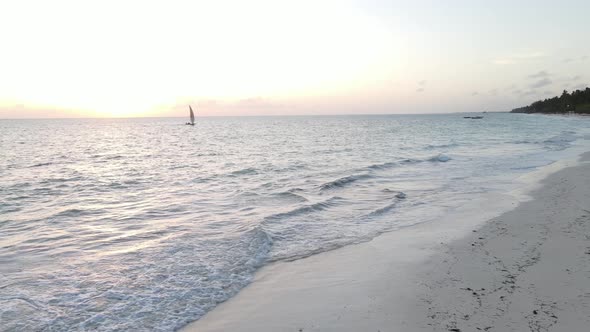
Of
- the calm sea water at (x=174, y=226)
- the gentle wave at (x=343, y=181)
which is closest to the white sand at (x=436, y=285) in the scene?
the calm sea water at (x=174, y=226)

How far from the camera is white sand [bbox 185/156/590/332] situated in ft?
18.7

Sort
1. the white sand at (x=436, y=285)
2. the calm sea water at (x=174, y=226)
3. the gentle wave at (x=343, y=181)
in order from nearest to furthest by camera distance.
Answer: the white sand at (x=436, y=285) → the calm sea water at (x=174, y=226) → the gentle wave at (x=343, y=181)

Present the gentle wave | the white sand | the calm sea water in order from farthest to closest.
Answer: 1. the gentle wave
2. the calm sea water
3. the white sand

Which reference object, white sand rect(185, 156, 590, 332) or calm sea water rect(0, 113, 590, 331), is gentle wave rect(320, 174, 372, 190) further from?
white sand rect(185, 156, 590, 332)

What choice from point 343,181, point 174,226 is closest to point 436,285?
point 174,226

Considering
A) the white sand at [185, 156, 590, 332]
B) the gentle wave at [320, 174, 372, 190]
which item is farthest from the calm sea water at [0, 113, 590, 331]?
the white sand at [185, 156, 590, 332]

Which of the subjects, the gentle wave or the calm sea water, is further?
the gentle wave

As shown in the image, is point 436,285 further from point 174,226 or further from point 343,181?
point 343,181

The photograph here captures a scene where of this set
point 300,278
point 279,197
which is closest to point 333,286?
point 300,278

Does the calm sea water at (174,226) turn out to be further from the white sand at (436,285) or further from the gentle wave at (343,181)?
the white sand at (436,285)

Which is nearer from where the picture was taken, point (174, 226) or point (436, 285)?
point (436, 285)

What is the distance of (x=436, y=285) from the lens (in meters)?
7.00

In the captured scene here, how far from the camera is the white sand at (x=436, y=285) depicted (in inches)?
224

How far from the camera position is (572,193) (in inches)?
570
